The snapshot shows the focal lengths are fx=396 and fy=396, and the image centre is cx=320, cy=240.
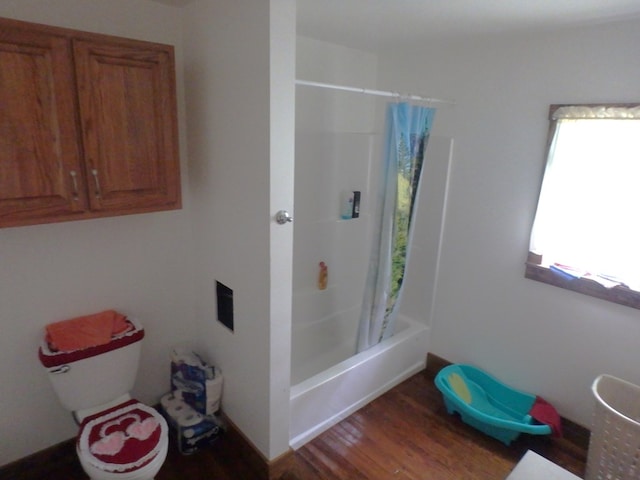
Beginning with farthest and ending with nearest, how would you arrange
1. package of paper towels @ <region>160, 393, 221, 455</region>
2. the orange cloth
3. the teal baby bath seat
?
the teal baby bath seat
package of paper towels @ <region>160, 393, 221, 455</region>
the orange cloth

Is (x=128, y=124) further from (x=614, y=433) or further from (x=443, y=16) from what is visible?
(x=614, y=433)

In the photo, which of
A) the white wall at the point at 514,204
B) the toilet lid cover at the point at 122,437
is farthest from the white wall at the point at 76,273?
the white wall at the point at 514,204

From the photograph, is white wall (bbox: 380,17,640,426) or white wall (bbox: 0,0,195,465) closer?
white wall (bbox: 0,0,195,465)

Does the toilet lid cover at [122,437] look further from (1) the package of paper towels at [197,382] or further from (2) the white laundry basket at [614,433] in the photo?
(2) the white laundry basket at [614,433]

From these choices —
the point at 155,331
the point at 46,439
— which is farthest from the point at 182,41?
the point at 46,439

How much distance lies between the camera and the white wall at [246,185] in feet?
4.97

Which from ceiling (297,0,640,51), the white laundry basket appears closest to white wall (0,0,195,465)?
ceiling (297,0,640,51)

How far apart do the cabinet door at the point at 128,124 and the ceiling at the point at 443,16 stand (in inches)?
18.2

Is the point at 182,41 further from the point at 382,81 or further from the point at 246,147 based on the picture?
the point at 382,81

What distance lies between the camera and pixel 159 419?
A: 175cm

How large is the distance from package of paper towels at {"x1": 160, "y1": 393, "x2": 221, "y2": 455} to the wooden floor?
5 centimetres

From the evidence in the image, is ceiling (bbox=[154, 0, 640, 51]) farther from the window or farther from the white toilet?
the white toilet

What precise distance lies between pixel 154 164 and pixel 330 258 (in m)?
1.54

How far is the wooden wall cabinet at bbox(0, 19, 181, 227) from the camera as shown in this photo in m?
1.38
